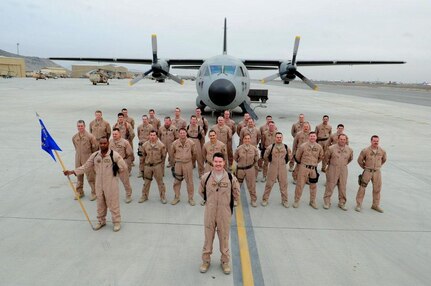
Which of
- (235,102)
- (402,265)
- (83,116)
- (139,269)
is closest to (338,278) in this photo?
(402,265)

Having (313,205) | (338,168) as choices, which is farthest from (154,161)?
(338,168)

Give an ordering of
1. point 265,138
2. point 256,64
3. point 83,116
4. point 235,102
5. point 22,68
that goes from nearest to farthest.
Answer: point 265,138
point 235,102
point 83,116
point 256,64
point 22,68

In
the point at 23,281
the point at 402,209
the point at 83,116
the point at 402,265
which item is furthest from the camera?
the point at 83,116

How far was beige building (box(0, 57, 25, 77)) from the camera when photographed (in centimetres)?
8044

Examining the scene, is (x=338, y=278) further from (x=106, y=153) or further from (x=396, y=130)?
(x=396, y=130)

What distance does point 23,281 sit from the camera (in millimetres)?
3635


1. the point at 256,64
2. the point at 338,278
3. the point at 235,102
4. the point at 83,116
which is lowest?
the point at 338,278

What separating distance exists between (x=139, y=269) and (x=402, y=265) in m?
3.90

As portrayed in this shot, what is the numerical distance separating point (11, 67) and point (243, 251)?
339ft

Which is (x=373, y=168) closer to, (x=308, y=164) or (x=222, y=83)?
(x=308, y=164)

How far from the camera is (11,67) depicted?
274 ft

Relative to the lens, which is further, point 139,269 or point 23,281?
point 139,269

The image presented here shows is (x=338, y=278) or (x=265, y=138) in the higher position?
(x=265, y=138)

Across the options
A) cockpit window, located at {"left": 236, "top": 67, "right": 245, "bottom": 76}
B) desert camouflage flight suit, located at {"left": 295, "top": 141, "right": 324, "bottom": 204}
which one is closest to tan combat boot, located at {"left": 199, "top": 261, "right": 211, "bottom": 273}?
desert camouflage flight suit, located at {"left": 295, "top": 141, "right": 324, "bottom": 204}
